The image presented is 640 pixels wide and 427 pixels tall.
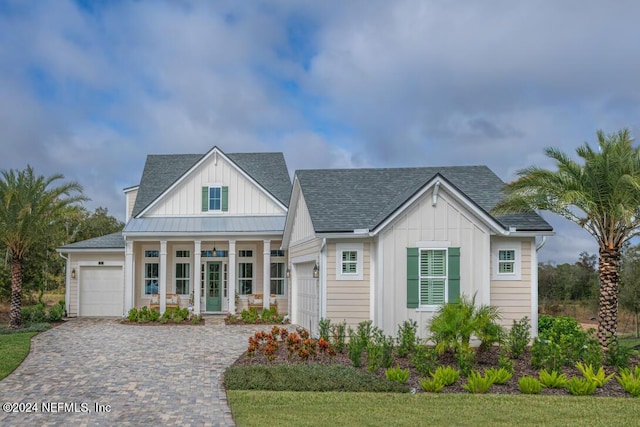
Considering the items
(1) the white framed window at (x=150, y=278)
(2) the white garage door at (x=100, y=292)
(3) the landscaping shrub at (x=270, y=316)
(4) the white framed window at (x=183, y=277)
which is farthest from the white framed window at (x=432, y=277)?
(2) the white garage door at (x=100, y=292)

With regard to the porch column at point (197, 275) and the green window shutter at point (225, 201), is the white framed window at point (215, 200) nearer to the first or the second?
the green window shutter at point (225, 201)

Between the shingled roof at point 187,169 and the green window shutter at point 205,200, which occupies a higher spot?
the shingled roof at point 187,169

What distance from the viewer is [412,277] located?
1558cm

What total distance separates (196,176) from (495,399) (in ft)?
59.8

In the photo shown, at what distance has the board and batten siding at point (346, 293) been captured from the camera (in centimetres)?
1620

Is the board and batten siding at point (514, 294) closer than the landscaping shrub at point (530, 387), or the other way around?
the landscaping shrub at point (530, 387)

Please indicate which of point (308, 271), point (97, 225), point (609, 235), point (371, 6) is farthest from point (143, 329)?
point (97, 225)

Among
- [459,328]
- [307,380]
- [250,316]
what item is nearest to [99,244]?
[250,316]

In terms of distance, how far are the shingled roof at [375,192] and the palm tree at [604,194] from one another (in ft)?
5.96

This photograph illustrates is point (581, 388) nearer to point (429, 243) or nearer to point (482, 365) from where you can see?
point (482, 365)

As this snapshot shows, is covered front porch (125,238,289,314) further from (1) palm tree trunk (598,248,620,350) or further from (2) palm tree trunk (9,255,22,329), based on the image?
(1) palm tree trunk (598,248,620,350)

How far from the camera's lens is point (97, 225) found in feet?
144

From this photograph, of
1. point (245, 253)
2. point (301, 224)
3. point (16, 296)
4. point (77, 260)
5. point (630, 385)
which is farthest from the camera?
point (245, 253)

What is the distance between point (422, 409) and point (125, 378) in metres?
5.70
